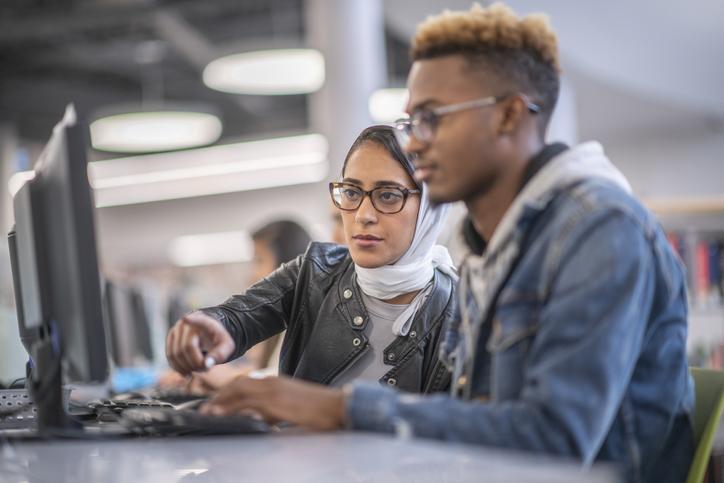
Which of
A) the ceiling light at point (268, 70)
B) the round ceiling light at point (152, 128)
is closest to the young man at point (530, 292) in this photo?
the ceiling light at point (268, 70)

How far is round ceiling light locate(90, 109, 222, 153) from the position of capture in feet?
31.2

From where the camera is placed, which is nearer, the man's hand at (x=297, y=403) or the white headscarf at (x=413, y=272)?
the man's hand at (x=297, y=403)

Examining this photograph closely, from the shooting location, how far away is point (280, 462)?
1.24 metres

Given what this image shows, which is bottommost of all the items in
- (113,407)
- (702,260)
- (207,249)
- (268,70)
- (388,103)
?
(207,249)

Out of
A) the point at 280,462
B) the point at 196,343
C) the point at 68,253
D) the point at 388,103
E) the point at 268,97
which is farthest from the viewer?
the point at 268,97

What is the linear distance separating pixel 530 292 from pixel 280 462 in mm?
471

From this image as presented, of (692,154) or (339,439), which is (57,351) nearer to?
(339,439)

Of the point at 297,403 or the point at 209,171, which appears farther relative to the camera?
the point at 209,171

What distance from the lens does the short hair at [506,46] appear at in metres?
1.60

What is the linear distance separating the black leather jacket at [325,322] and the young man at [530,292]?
35 cm

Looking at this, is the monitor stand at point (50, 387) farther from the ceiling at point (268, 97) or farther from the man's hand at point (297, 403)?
the ceiling at point (268, 97)

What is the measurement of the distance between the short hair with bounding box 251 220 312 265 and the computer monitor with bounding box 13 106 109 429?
99.5 inches

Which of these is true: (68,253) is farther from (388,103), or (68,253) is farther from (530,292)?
(388,103)

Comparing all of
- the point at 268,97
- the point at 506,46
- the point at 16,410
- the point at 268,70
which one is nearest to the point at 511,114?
the point at 506,46
